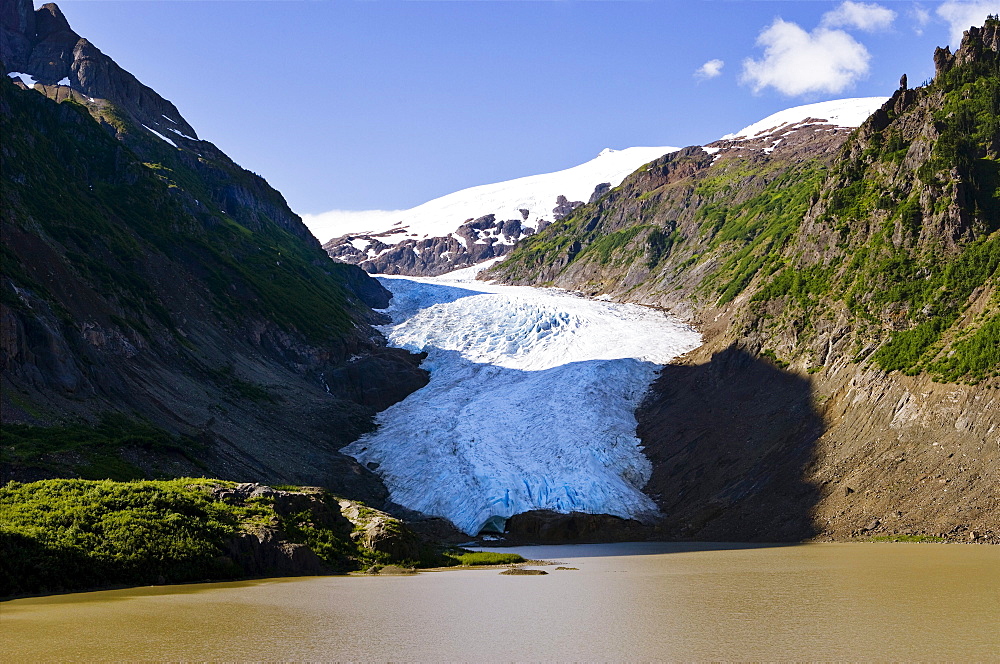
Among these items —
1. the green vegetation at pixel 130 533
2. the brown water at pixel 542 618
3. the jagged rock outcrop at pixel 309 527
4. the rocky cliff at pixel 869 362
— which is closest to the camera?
the brown water at pixel 542 618

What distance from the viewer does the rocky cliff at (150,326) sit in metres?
43.2

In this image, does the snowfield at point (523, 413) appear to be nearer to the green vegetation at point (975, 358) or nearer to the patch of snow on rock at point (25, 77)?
the green vegetation at point (975, 358)

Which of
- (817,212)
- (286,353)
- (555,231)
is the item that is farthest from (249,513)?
(555,231)

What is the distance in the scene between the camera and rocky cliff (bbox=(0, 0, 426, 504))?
43.2 meters

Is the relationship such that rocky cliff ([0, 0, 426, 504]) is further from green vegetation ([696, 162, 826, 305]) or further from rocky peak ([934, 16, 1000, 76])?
rocky peak ([934, 16, 1000, 76])

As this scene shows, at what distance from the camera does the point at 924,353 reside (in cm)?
4494

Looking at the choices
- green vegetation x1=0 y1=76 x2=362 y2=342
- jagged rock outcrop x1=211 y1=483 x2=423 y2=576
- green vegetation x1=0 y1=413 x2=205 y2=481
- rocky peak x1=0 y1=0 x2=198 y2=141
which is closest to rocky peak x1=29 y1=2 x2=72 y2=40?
rocky peak x1=0 y1=0 x2=198 y2=141

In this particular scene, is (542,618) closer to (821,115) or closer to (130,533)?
(130,533)

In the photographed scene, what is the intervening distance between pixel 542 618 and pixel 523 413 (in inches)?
1978

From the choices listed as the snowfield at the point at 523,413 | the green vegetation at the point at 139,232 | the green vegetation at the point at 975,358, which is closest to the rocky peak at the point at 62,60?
the green vegetation at the point at 139,232

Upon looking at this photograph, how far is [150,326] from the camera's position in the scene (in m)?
59.0

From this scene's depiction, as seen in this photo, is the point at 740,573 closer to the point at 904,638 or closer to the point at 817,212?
the point at 904,638

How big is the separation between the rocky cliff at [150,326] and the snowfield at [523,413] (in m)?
4.09

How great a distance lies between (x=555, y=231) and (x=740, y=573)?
439ft
